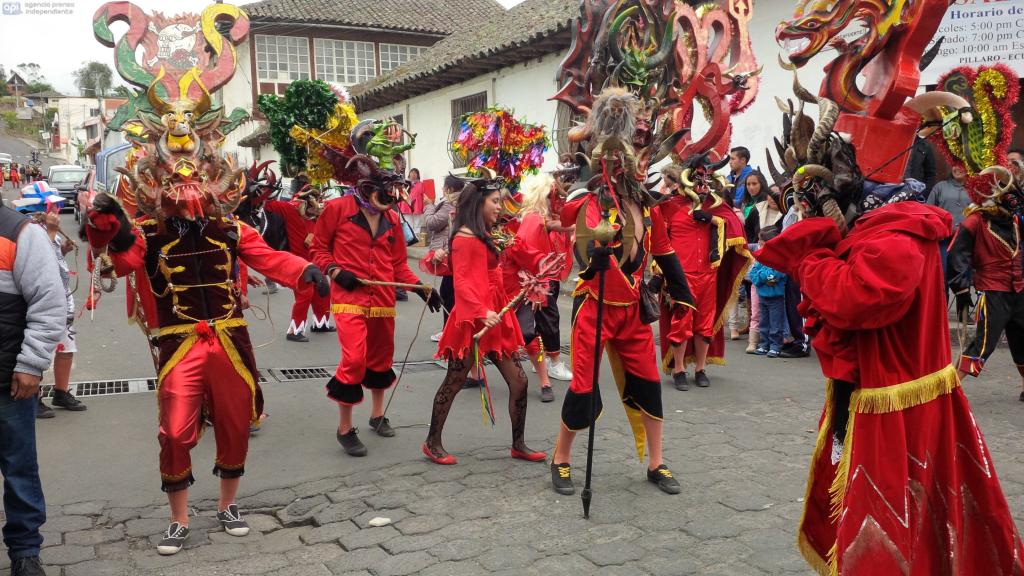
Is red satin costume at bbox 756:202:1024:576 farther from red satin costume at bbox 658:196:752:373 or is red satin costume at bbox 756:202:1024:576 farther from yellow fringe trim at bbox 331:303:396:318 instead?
red satin costume at bbox 658:196:752:373

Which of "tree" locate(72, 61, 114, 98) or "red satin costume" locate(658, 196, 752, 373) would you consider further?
"tree" locate(72, 61, 114, 98)

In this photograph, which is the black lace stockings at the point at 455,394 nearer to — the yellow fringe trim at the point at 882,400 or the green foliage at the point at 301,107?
the green foliage at the point at 301,107

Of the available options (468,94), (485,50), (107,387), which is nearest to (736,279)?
(107,387)

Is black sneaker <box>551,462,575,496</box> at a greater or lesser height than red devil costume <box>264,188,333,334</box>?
lesser

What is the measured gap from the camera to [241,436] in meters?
4.46

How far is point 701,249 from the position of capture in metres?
8.05

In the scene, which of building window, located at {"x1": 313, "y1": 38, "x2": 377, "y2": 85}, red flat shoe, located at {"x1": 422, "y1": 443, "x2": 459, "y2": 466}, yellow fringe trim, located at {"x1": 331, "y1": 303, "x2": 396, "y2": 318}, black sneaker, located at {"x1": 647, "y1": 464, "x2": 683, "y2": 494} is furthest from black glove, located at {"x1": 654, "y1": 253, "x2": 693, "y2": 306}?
building window, located at {"x1": 313, "y1": 38, "x2": 377, "y2": 85}

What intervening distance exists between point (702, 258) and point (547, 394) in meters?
2.05

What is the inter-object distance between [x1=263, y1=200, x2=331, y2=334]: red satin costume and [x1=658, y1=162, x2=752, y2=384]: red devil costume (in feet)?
10.8

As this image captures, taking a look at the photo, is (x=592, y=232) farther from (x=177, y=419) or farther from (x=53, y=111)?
(x=53, y=111)

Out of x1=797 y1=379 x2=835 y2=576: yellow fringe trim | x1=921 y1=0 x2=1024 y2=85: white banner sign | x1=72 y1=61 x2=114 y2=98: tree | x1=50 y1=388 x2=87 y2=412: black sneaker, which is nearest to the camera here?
x1=797 y1=379 x2=835 y2=576: yellow fringe trim

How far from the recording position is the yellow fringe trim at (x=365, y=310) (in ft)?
19.2

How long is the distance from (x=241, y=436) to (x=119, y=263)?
1.09m

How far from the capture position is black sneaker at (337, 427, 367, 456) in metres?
5.81
